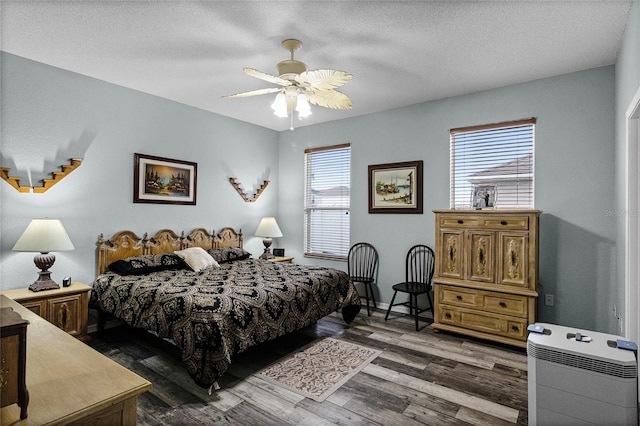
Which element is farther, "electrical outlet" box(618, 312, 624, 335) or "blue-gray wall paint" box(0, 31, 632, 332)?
"blue-gray wall paint" box(0, 31, 632, 332)

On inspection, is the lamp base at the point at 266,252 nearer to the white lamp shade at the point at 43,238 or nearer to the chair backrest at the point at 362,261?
the chair backrest at the point at 362,261

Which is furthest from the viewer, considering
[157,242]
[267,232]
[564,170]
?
[267,232]

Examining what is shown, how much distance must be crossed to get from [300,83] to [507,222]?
7.90ft

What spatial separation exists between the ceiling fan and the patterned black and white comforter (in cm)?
164

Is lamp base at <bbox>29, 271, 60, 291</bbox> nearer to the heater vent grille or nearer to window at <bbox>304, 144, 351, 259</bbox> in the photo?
window at <bbox>304, 144, 351, 259</bbox>

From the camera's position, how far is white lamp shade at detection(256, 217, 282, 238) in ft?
17.2

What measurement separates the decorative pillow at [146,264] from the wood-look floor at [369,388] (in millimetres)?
687

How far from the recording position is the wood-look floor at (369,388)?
2252mm

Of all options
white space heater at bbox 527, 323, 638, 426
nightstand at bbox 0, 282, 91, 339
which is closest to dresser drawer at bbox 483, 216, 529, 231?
white space heater at bbox 527, 323, 638, 426

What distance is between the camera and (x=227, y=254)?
4.64 m

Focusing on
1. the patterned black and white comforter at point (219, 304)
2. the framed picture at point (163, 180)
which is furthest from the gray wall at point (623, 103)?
the framed picture at point (163, 180)

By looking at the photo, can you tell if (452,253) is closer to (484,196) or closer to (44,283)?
(484,196)

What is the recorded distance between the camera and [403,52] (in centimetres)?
306

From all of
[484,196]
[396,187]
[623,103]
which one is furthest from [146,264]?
[623,103]
